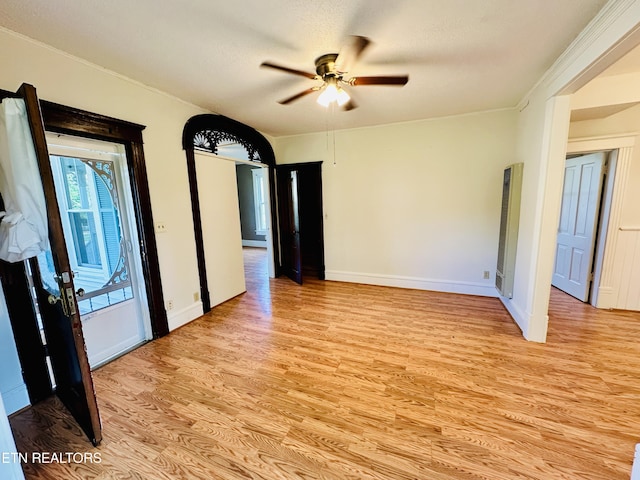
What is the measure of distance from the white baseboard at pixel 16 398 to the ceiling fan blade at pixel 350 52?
3260 millimetres

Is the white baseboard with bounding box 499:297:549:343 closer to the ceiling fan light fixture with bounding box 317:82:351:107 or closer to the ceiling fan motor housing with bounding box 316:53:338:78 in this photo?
the ceiling fan light fixture with bounding box 317:82:351:107

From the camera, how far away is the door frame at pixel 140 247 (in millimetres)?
1814

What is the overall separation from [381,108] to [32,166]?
3.18 meters

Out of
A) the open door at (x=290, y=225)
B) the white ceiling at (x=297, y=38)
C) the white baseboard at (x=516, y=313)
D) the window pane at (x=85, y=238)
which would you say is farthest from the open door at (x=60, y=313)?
the white baseboard at (x=516, y=313)

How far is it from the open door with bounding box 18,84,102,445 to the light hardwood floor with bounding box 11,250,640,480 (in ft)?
0.65

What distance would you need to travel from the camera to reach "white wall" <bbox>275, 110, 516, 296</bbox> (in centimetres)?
356

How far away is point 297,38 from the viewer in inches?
71.7

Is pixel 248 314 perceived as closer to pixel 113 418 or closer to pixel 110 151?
pixel 113 418

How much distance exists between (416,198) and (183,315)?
3533 millimetres

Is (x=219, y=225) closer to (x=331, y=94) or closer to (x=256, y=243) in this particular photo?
(x=331, y=94)

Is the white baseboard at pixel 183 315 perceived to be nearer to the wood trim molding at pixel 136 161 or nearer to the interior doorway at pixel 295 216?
the wood trim molding at pixel 136 161

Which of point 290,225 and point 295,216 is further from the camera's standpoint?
point 290,225

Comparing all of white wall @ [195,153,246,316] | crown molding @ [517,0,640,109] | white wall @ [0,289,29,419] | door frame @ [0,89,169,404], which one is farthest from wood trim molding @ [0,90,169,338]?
crown molding @ [517,0,640,109]

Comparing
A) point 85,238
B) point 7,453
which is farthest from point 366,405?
point 85,238
